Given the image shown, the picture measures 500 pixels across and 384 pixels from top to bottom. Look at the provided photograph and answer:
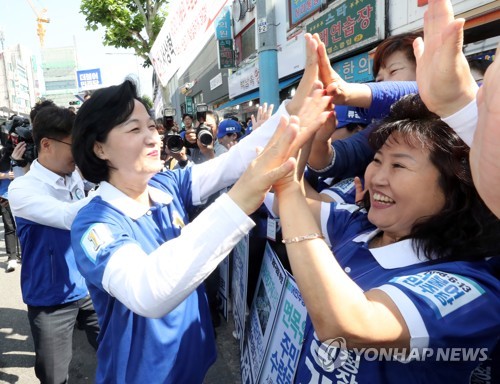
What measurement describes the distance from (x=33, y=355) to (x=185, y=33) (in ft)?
9.69

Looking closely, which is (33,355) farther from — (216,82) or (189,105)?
(189,105)

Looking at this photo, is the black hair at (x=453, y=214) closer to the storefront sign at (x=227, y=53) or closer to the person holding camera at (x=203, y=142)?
the person holding camera at (x=203, y=142)

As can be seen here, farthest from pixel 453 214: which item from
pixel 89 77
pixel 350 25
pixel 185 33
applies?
pixel 89 77

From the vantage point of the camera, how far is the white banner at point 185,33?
8.57ft

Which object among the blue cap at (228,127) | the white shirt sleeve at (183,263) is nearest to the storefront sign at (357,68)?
the blue cap at (228,127)

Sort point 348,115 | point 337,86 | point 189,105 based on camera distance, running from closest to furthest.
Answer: point 337,86, point 348,115, point 189,105

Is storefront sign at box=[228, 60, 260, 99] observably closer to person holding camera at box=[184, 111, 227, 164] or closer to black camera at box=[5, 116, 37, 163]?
person holding camera at box=[184, 111, 227, 164]

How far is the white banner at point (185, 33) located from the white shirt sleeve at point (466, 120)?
2.10m

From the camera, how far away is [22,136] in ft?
9.88

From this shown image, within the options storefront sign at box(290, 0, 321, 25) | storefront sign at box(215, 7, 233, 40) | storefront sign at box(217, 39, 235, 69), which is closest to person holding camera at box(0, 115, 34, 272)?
storefront sign at box(290, 0, 321, 25)

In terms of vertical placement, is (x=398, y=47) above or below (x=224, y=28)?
below

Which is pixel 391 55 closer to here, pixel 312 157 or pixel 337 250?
pixel 312 157

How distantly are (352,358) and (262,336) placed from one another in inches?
35.8

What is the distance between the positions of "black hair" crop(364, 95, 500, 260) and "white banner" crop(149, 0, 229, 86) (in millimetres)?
1956
